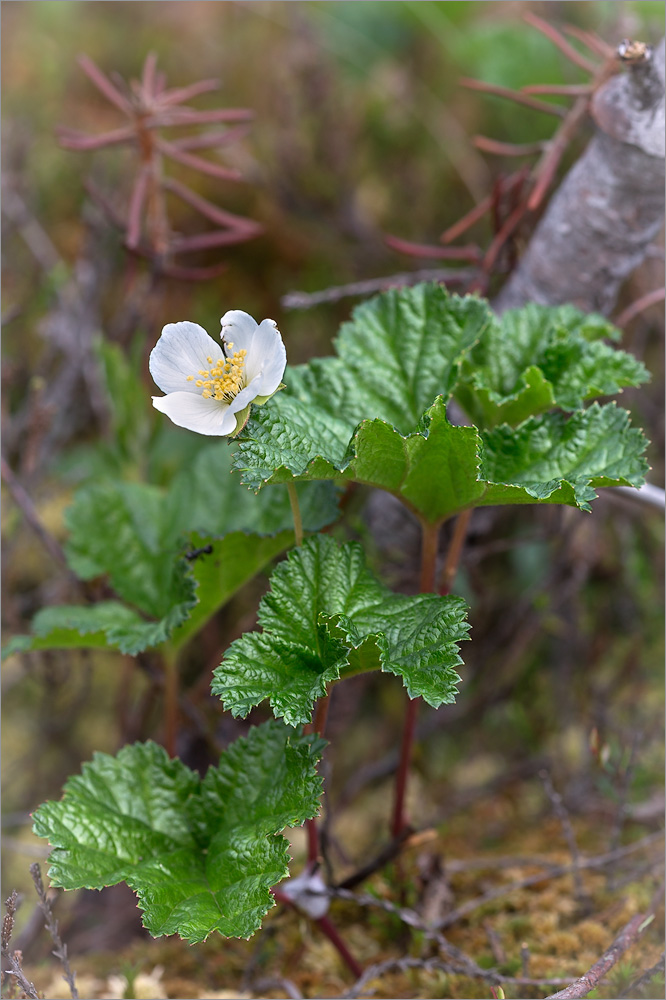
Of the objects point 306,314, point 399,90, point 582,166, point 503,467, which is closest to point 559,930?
point 503,467

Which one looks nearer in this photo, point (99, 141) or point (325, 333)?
point (99, 141)

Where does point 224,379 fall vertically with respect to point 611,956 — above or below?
above

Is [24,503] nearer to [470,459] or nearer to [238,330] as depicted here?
[238,330]

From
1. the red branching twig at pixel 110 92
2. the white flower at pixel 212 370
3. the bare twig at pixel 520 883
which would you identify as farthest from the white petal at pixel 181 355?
the bare twig at pixel 520 883

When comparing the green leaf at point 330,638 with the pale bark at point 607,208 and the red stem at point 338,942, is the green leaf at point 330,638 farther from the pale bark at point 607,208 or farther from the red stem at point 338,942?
the pale bark at point 607,208

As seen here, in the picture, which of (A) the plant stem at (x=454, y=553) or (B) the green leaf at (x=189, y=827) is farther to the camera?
(A) the plant stem at (x=454, y=553)

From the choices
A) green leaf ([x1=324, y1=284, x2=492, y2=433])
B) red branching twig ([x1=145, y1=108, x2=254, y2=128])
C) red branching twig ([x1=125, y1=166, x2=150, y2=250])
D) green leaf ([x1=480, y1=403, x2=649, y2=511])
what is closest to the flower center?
green leaf ([x1=324, y1=284, x2=492, y2=433])

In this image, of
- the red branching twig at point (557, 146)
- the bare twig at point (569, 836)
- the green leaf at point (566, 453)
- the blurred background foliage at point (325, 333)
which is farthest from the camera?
the blurred background foliage at point (325, 333)

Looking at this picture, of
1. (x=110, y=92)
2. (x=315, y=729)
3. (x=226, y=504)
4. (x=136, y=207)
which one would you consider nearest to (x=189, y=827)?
(x=315, y=729)
